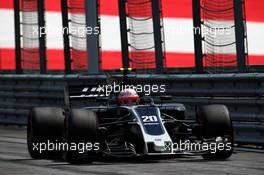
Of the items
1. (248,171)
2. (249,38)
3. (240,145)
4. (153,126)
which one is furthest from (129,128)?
(249,38)

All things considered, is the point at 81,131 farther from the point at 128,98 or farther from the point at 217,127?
the point at 217,127

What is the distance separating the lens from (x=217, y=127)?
12.1m

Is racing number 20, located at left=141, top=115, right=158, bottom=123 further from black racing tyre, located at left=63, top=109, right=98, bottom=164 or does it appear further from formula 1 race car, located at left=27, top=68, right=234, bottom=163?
black racing tyre, located at left=63, top=109, right=98, bottom=164

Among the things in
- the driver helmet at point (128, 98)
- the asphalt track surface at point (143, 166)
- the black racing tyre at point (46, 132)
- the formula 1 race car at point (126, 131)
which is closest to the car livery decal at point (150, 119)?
the formula 1 race car at point (126, 131)

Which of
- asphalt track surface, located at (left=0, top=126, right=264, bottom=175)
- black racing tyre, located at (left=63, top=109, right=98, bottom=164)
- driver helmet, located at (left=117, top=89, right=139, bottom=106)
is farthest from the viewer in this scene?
driver helmet, located at (left=117, top=89, right=139, bottom=106)

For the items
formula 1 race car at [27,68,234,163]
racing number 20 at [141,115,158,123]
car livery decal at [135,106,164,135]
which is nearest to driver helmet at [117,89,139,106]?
formula 1 race car at [27,68,234,163]

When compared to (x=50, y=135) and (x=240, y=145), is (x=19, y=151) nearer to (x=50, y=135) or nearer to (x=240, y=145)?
(x=50, y=135)

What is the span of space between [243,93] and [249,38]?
13.2m

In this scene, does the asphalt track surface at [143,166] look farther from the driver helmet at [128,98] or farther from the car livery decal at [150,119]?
the driver helmet at [128,98]

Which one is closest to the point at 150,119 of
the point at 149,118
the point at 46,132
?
the point at 149,118

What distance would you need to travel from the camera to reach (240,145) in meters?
14.6

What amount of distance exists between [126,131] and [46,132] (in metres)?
1.26

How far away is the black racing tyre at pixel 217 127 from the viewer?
39.5 ft

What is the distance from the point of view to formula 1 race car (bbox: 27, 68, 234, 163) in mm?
11516
